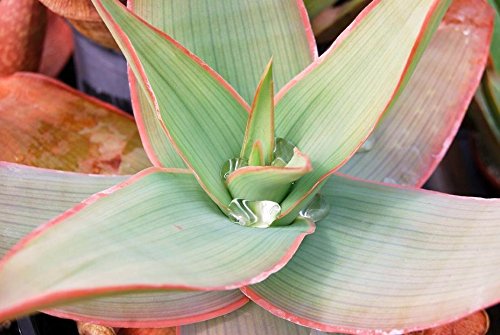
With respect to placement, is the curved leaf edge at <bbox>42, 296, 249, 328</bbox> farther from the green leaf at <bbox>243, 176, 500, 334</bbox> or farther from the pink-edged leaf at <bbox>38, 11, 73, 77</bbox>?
the pink-edged leaf at <bbox>38, 11, 73, 77</bbox>

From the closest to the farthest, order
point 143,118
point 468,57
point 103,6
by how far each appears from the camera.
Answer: point 103,6 < point 143,118 < point 468,57

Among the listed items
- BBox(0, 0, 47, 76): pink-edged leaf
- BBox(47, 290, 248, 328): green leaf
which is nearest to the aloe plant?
BBox(47, 290, 248, 328): green leaf

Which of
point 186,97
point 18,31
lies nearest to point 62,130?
point 18,31

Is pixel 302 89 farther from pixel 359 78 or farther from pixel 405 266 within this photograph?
pixel 405 266

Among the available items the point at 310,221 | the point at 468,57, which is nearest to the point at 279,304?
the point at 310,221

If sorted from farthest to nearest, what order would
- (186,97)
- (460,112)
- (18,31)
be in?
1. (18,31)
2. (460,112)
3. (186,97)

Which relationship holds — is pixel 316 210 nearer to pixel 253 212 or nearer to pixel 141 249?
pixel 253 212
